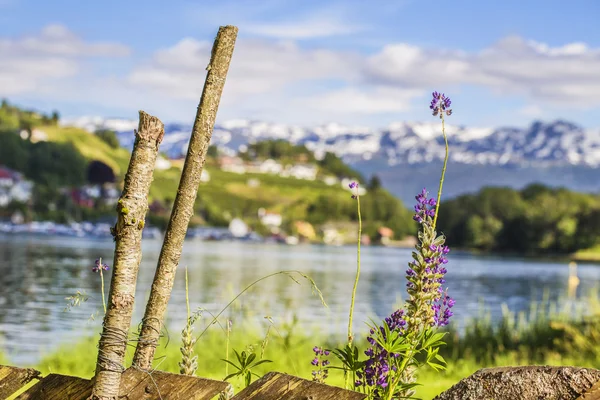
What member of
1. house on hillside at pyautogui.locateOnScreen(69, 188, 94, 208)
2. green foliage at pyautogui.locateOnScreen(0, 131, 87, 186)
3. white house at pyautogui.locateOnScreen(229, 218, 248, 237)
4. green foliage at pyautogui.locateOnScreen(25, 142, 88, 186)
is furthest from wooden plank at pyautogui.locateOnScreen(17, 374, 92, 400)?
white house at pyautogui.locateOnScreen(229, 218, 248, 237)

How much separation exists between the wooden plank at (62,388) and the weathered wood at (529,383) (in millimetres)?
1456

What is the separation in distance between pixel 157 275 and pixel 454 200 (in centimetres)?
17783

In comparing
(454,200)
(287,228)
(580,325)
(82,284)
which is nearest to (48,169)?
(287,228)

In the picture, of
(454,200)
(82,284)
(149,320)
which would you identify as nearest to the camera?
(149,320)

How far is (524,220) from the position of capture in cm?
15162

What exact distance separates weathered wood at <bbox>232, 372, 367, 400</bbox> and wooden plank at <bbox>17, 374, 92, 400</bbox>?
2.29 feet

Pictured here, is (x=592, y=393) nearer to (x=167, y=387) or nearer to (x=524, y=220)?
(x=167, y=387)

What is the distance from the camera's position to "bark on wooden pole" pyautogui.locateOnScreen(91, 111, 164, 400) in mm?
3383

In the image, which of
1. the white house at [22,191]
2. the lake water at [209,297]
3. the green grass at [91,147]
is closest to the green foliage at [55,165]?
the white house at [22,191]

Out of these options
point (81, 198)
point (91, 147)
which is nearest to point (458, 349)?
point (81, 198)

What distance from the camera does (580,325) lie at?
50.5 ft

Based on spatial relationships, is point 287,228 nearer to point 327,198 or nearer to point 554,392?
point 327,198

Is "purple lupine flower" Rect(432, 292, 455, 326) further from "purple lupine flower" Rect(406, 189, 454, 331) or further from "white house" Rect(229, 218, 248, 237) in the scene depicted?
"white house" Rect(229, 218, 248, 237)

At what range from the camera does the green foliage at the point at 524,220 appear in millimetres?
149000
